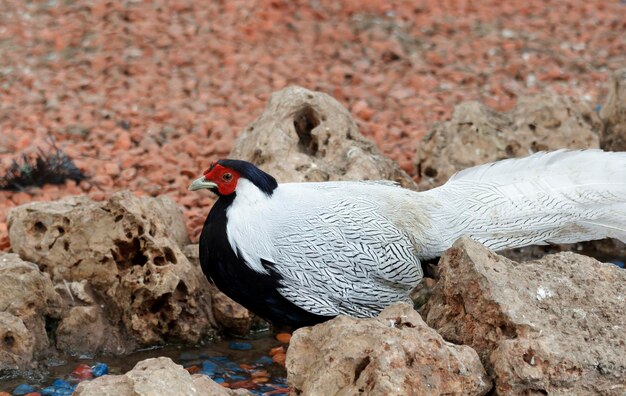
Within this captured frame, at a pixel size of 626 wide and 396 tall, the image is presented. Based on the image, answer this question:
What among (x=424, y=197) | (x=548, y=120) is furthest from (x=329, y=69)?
(x=424, y=197)

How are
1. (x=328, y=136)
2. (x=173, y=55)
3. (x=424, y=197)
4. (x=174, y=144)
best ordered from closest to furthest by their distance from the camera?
(x=424, y=197), (x=328, y=136), (x=174, y=144), (x=173, y=55)

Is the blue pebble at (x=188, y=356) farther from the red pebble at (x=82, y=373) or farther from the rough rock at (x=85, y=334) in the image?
the red pebble at (x=82, y=373)

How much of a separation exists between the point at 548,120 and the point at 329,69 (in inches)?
135

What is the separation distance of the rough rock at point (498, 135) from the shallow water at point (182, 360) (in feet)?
5.92

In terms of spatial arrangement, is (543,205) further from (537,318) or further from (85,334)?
(85,334)

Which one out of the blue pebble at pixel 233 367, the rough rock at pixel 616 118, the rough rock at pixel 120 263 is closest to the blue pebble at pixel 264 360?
the blue pebble at pixel 233 367

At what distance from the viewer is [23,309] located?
6.05m

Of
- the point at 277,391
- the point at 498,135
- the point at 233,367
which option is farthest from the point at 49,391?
the point at 498,135

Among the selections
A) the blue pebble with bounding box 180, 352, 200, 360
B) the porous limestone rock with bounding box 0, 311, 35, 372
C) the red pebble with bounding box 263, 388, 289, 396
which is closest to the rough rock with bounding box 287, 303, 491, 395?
the red pebble with bounding box 263, 388, 289, 396

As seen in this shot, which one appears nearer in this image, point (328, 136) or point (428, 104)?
point (328, 136)

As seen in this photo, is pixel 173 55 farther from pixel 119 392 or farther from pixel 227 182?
pixel 119 392

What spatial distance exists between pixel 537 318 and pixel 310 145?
2.86m

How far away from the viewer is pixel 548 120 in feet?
24.9

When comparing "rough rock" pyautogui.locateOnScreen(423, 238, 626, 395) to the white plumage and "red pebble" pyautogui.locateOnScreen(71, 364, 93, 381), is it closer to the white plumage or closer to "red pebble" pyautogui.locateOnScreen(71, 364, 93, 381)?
the white plumage
